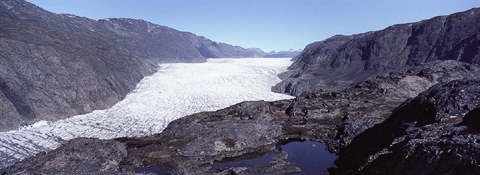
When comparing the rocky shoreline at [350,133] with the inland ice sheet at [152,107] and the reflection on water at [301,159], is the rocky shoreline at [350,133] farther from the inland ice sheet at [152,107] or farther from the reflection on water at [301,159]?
the inland ice sheet at [152,107]

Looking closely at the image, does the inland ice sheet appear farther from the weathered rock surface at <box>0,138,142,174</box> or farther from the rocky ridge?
the rocky ridge

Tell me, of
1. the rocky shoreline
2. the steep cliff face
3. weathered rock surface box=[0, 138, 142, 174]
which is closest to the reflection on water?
the rocky shoreline

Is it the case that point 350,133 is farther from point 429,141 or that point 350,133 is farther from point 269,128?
point 429,141

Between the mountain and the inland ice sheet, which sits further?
the mountain

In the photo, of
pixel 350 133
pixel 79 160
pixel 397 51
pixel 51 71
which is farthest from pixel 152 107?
pixel 397 51

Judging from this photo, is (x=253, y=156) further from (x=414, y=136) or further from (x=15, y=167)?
A: (x=15, y=167)
